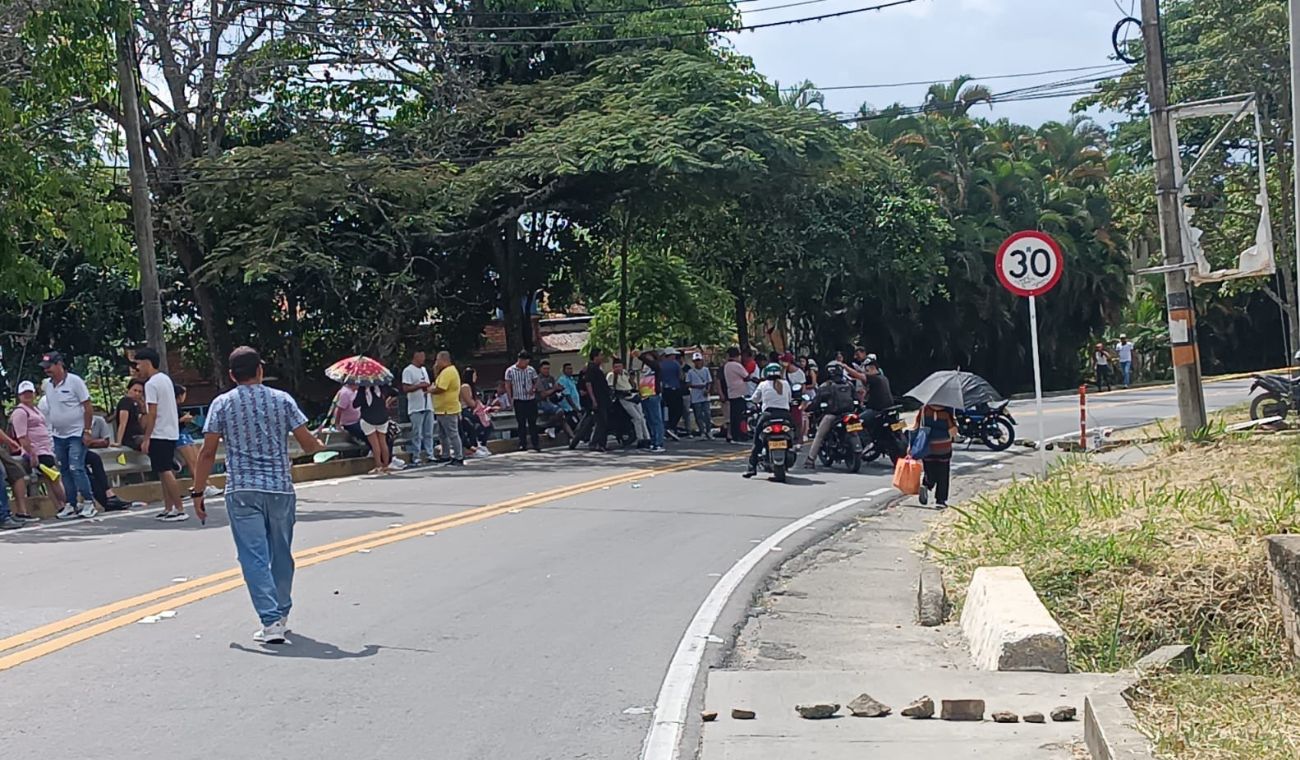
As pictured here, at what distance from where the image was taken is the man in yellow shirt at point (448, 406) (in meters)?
21.5

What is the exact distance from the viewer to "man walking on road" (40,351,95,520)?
1537 cm

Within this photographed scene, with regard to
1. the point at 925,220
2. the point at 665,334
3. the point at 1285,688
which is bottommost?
the point at 1285,688

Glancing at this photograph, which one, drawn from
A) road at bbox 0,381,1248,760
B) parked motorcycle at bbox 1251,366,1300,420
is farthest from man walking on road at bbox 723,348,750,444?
road at bbox 0,381,1248,760

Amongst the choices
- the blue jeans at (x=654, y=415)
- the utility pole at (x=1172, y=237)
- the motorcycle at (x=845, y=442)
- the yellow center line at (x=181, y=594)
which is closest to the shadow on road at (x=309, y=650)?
the yellow center line at (x=181, y=594)

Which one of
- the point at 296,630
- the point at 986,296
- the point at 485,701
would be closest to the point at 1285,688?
the point at 485,701

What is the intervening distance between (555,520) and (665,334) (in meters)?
24.9

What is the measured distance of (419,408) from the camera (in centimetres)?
2123

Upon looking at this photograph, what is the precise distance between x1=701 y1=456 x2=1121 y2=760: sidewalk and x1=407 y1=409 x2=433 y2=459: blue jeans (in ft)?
36.2

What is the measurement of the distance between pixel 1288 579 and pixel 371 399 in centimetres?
1458

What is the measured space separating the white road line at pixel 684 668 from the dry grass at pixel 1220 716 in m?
2.16

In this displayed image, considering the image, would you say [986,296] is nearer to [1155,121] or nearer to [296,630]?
[1155,121]

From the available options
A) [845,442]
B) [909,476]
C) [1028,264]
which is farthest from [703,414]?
[909,476]

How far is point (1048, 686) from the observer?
739 cm

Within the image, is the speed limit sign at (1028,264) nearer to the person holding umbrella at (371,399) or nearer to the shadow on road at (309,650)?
the person holding umbrella at (371,399)
